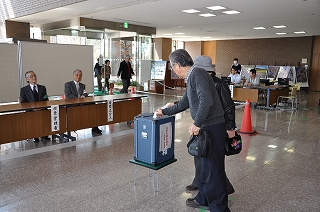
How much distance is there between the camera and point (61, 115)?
17.6 feet

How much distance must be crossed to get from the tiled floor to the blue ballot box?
0.50m

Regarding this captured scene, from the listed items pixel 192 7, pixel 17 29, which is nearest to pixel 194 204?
pixel 192 7

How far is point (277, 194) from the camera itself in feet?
11.3

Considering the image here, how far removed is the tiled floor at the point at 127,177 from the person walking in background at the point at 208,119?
0.56 meters

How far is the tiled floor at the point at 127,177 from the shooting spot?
3168 mm

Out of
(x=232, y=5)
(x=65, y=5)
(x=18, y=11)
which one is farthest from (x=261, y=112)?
(x=18, y=11)

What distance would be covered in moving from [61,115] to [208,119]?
11.9ft

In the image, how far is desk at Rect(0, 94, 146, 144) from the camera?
4.72 meters

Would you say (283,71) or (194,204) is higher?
(283,71)

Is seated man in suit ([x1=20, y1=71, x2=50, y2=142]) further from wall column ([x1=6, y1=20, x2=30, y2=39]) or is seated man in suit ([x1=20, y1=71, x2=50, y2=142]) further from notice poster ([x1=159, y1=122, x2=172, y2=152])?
wall column ([x1=6, y1=20, x2=30, y2=39])

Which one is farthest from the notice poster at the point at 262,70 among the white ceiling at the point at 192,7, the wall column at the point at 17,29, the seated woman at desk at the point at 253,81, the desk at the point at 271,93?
the wall column at the point at 17,29

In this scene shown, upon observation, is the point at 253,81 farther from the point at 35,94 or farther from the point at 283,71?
the point at 35,94

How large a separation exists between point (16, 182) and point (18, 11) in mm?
9635

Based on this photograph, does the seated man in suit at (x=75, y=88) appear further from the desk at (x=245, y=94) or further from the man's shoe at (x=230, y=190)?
the desk at (x=245, y=94)
